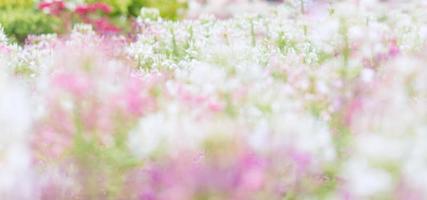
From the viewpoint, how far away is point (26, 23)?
9.35 meters

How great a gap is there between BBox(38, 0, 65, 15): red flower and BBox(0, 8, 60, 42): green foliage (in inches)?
6.6

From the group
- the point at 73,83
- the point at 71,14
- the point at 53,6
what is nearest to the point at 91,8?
the point at 71,14

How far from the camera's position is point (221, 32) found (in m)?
7.35

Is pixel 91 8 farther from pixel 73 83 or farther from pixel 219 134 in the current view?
pixel 219 134

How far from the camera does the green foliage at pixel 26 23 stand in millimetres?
9273

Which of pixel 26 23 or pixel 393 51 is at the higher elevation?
pixel 393 51

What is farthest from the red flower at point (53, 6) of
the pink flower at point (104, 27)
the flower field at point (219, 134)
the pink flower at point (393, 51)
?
the flower field at point (219, 134)

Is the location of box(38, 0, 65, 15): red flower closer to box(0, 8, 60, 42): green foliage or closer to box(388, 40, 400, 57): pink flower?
box(0, 8, 60, 42): green foliage

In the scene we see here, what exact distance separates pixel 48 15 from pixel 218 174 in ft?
23.3

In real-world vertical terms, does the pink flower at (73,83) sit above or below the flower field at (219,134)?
above

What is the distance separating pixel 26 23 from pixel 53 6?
441 millimetres

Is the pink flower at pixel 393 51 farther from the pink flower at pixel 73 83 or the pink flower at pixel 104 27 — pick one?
the pink flower at pixel 104 27

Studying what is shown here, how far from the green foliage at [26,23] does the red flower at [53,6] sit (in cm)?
17

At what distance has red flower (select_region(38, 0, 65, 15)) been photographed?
909 centimetres
